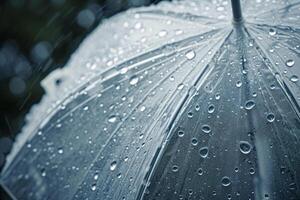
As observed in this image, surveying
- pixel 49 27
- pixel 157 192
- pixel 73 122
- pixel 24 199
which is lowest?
pixel 24 199

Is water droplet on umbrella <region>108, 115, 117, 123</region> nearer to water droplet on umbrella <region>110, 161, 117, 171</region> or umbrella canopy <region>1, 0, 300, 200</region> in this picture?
umbrella canopy <region>1, 0, 300, 200</region>

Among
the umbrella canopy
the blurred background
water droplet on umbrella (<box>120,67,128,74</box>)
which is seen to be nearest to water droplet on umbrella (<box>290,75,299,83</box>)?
the umbrella canopy

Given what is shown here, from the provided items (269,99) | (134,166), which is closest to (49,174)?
(134,166)

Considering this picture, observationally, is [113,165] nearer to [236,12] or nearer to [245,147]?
[245,147]

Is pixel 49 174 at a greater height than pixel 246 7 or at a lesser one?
lesser

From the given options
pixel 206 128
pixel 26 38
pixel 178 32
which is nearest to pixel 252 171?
pixel 206 128

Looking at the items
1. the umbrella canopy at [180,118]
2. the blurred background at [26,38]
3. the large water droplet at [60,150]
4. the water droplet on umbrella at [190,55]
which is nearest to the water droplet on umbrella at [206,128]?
the umbrella canopy at [180,118]

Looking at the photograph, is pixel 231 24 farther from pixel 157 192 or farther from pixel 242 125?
pixel 157 192
